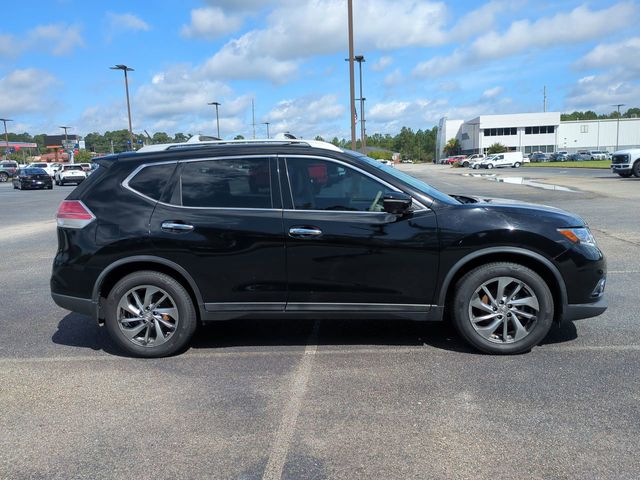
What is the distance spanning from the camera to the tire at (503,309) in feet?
14.4

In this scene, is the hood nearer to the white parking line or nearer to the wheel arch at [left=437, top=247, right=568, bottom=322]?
the wheel arch at [left=437, top=247, right=568, bottom=322]

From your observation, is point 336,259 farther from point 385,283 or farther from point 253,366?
point 253,366

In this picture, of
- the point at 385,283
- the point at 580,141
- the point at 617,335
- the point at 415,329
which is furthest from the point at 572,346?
the point at 580,141

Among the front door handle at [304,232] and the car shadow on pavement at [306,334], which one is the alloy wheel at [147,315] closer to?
the car shadow on pavement at [306,334]

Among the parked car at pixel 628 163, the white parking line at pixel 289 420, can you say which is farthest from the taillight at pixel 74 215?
the parked car at pixel 628 163

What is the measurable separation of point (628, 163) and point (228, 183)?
27547 millimetres

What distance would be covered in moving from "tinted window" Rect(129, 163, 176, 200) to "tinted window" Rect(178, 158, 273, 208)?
14 cm

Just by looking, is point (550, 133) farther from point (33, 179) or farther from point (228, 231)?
point (228, 231)

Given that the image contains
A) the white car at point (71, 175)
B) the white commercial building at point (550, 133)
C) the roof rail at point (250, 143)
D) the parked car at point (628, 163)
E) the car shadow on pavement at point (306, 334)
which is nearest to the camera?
the roof rail at point (250, 143)

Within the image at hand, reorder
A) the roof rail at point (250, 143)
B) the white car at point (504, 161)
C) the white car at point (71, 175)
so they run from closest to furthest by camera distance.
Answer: the roof rail at point (250, 143) → the white car at point (71, 175) → the white car at point (504, 161)

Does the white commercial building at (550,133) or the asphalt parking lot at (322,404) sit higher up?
the white commercial building at (550,133)

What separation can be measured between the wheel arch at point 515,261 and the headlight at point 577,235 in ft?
0.87

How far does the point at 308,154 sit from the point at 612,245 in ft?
23.4

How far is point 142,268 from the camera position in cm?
461
